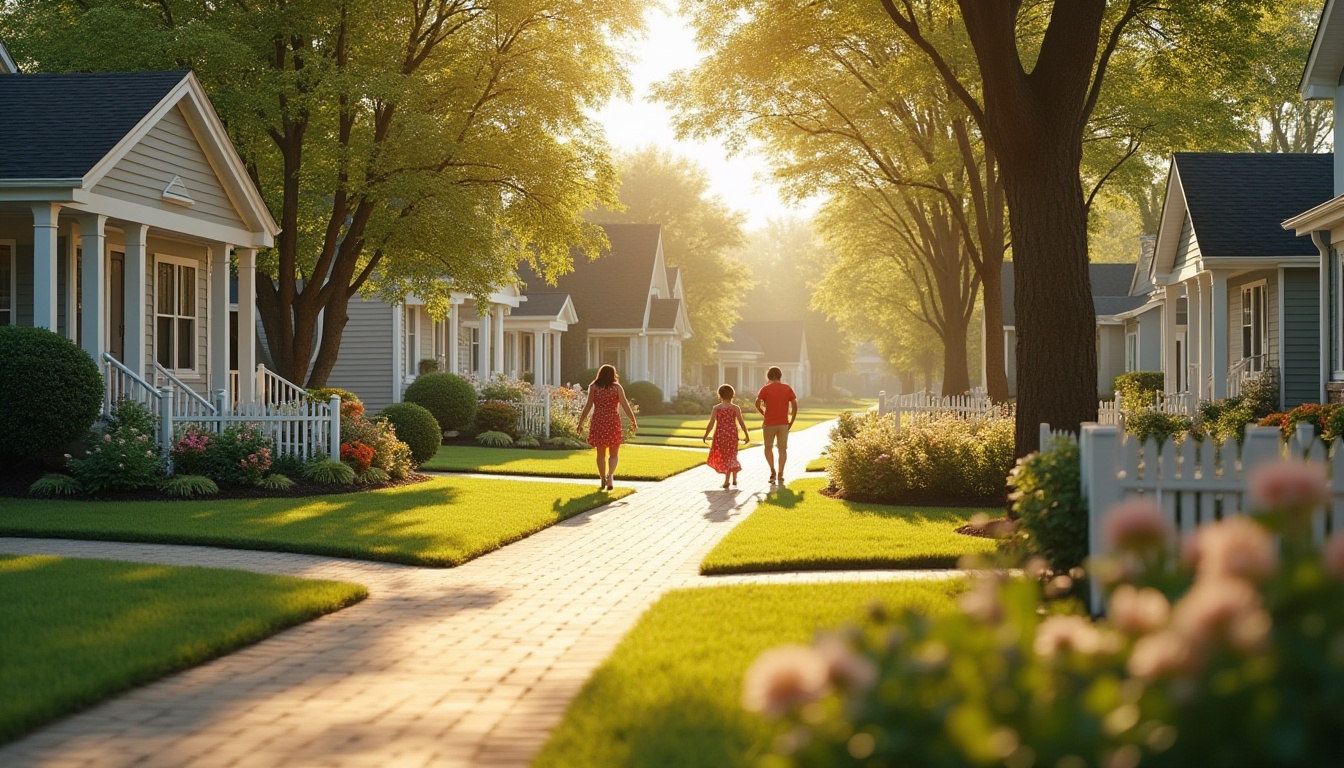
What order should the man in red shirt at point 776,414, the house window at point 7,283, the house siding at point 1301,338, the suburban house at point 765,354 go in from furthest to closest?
the suburban house at point 765,354 < the house siding at point 1301,338 < the man in red shirt at point 776,414 < the house window at point 7,283

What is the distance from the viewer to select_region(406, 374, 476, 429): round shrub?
29828 millimetres

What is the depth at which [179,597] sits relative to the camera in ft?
29.0

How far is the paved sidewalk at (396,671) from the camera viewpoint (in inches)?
214

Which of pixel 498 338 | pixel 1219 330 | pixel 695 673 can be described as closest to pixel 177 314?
pixel 498 338

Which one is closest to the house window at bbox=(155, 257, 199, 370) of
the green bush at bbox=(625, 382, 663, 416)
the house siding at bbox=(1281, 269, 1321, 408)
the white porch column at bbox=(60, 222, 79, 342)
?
the white porch column at bbox=(60, 222, 79, 342)

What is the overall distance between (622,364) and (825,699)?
50921mm

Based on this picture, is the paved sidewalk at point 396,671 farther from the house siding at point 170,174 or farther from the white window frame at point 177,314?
the white window frame at point 177,314

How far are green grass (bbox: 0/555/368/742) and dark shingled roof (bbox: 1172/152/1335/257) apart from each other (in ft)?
65.9

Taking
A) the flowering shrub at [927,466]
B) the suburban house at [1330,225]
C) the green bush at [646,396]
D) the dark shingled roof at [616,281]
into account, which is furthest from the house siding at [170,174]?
the green bush at [646,396]

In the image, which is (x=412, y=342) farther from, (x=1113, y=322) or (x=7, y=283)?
(x=1113, y=322)

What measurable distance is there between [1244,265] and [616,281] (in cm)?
3314

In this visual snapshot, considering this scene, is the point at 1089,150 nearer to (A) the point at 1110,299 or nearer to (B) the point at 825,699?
(A) the point at 1110,299

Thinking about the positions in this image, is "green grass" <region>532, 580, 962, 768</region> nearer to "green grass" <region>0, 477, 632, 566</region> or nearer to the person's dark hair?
"green grass" <region>0, 477, 632, 566</region>

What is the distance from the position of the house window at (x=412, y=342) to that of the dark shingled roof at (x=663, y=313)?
19197 mm
